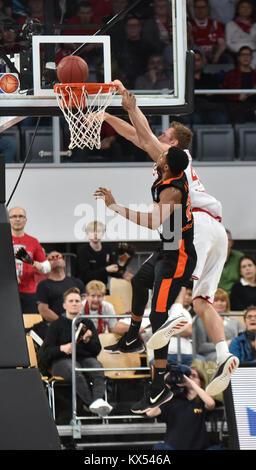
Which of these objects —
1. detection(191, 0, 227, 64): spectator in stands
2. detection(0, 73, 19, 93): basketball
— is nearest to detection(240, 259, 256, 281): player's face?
detection(191, 0, 227, 64): spectator in stands

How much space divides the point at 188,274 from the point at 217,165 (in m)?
5.71

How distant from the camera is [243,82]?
13.6 m

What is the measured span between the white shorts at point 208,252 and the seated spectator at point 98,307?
309 cm

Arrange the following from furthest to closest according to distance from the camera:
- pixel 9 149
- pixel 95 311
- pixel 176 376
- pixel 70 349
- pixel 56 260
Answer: pixel 9 149 → pixel 56 260 → pixel 95 311 → pixel 70 349 → pixel 176 376

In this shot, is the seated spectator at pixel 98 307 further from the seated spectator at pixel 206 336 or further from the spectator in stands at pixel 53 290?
the seated spectator at pixel 206 336

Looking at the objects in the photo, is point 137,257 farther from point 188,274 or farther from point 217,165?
point 188,274

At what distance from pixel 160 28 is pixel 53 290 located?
4579 millimetres

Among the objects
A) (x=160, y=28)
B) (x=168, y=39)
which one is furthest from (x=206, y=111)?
(x=160, y=28)

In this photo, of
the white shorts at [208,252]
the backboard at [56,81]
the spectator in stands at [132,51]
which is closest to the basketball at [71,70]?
the backboard at [56,81]

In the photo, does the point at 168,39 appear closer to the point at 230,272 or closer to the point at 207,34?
the point at 207,34

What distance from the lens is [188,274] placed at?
294 inches

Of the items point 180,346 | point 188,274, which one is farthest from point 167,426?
point 188,274

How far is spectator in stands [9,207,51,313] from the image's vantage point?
10891 mm
